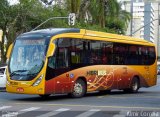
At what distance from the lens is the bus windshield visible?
19281 mm

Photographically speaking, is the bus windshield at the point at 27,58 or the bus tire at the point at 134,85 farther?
the bus tire at the point at 134,85

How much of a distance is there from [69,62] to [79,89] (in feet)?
4.90

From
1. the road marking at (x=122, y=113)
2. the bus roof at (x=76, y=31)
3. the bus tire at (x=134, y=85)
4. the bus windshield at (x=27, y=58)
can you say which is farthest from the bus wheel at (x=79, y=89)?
the road marking at (x=122, y=113)

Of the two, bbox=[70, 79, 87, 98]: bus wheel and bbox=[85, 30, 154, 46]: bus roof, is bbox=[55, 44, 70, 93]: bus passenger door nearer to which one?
bbox=[70, 79, 87, 98]: bus wheel

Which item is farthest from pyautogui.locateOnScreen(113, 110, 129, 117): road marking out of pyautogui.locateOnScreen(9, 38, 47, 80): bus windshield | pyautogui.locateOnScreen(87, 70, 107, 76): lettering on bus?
pyautogui.locateOnScreen(87, 70, 107, 76): lettering on bus

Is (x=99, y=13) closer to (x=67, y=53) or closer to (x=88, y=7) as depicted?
(x=88, y=7)

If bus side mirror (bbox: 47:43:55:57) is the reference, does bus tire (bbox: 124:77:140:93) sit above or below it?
below

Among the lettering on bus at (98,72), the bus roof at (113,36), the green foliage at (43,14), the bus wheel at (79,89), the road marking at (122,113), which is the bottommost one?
the road marking at (122,113)

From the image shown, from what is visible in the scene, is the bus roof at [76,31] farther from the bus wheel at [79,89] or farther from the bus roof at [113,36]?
the bus wheel at [79,89]

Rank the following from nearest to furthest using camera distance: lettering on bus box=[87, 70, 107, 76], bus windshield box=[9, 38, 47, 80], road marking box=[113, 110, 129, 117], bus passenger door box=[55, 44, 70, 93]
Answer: road marking box=[113, 110, 129, 117]
bus windshield box=[9, 38, 47, 80]
bus passenger door box=[55, 44, 70, 93]
lettering on bus box=[87, 70, 107, 76]

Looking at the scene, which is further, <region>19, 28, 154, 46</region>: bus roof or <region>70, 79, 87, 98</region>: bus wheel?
<region>70, 79, 87, 98</region>: bus wheel

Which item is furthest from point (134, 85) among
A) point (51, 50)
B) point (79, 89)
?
point (51, 50)

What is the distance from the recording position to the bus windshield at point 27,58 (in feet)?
63.3

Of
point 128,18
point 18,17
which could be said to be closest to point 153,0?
point 128,18
